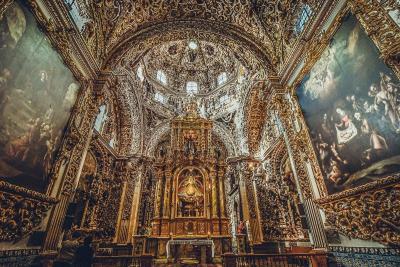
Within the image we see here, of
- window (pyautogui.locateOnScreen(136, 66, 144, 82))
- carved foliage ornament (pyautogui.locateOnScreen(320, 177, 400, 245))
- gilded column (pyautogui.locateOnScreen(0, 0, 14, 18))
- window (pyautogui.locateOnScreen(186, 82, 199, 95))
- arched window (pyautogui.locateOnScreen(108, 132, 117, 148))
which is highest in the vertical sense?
window (pyautogui.locateOnScreen(186, 82, 199, 95))

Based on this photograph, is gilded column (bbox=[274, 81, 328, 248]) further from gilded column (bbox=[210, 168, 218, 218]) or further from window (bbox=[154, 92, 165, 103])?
window (bbox=[154, 92, 165, 103])

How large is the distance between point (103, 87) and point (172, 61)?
1327 cm

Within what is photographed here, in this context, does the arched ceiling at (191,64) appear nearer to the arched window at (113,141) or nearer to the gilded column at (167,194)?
the arched window at (113,141)

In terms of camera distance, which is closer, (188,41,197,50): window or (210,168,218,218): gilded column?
(210,168,218,218): gilded column

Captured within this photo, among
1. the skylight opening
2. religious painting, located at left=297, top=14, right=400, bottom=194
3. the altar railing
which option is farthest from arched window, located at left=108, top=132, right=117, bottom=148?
religious painting, located at left=297, top=14, right=400, bottom=194

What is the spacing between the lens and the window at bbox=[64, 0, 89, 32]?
6.70 meters

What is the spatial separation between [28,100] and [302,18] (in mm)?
9242

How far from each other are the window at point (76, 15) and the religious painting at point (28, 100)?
1.95 m

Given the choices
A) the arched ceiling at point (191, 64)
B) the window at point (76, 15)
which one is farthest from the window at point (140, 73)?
the window at point (76, 15)

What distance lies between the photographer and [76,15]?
7.07 meters

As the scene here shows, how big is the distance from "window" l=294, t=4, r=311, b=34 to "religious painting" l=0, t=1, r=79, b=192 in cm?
844

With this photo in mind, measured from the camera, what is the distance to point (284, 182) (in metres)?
11.2

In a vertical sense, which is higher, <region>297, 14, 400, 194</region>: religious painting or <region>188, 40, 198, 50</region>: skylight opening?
<region>188, 40, 198, 50</region>: skylight opening

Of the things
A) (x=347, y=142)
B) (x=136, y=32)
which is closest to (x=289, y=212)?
(x=347, y=142)
